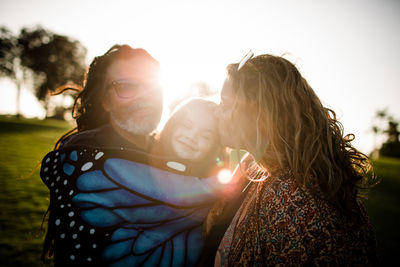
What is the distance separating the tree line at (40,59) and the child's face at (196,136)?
39.7 meters

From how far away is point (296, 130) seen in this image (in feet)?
5.11

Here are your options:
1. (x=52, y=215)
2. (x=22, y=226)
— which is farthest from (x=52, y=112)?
(x=52, y=215)

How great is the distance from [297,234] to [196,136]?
6.40ft

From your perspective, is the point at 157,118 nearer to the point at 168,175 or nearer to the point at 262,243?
the point at 168,175

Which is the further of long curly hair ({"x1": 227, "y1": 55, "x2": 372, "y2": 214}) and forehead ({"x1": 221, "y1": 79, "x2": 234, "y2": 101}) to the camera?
forehead ({"x1": 221, "y1": 79, "x2": 234, "y2": 101})

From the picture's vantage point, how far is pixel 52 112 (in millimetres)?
45188

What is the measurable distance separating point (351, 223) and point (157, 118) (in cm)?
278

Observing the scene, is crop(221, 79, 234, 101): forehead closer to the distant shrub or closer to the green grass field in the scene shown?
the green grass field

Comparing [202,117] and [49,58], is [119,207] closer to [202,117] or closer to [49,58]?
[202,117]

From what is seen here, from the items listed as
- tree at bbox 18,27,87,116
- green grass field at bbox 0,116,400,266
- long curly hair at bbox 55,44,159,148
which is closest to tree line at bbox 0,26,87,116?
tree at bbox 18,27,87,116

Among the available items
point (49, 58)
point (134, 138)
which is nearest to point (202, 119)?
point (134, 138)

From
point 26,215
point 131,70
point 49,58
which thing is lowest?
point 26,215

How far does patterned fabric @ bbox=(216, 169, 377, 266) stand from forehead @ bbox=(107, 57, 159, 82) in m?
2.56

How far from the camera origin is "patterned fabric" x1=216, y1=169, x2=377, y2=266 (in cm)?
129
